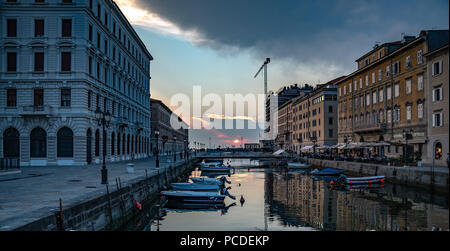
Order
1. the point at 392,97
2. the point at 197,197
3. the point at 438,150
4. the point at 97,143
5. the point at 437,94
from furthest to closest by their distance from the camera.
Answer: the point at 392,97, the point at 97,143, the point at 438,150, the point at 437,94, the point at 197,197

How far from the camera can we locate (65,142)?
4356 centimetres

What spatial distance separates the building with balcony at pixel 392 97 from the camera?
147 feet

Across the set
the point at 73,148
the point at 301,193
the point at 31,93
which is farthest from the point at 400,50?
the point at 31,93

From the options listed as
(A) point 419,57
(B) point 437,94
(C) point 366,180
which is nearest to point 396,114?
(A) point 419,57

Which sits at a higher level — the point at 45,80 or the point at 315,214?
the point at 45,80

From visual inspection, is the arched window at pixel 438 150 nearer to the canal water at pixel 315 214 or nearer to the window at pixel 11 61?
the canal water at pixel 315 214

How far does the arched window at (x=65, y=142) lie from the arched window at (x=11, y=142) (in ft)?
16.4

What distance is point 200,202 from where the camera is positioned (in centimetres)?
2809

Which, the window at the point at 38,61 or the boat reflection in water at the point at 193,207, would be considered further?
the window at the point at 38,61

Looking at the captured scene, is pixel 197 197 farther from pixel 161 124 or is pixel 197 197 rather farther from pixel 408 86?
pixel 161 124

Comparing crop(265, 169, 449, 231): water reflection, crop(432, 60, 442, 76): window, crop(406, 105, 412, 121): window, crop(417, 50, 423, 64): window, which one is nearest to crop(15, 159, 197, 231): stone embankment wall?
crop(265, 169, 449, 231): water reflection

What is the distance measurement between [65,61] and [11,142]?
12.3 m

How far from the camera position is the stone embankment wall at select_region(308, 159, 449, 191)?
30.2 m

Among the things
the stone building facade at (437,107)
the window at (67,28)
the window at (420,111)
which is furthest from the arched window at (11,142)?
the window at (420,111)
